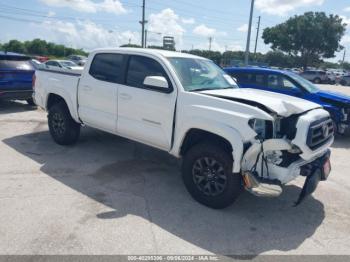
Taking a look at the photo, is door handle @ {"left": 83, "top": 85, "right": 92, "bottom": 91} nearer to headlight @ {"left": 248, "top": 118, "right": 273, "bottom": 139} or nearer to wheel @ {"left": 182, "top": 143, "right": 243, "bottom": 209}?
wheel @ {"left": 182, "top": 143, "right": 243, "bottom": 209}

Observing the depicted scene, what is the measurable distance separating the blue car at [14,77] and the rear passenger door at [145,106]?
5.26m

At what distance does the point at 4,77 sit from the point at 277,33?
171 ft

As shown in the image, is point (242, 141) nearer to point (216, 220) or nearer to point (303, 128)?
point (303, 128)

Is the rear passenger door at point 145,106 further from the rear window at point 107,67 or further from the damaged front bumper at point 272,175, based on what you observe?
the damaged front bumper at point 272,175

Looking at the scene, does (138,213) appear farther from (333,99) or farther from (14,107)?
(14,107)

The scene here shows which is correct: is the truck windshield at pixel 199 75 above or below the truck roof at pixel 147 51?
below

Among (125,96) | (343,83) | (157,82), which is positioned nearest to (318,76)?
(343,83)

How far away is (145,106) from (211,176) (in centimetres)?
144

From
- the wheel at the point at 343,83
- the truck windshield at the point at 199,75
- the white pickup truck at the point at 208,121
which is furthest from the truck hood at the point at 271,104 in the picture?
the wheel at the point at 343,83

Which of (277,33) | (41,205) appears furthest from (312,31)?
(41,205)

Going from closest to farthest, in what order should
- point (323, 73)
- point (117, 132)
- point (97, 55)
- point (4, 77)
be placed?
point (117, 132), point (97, 55), point (4, 77), point (323, 73)

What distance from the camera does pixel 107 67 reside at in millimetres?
5609

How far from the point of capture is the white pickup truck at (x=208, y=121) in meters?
3.86

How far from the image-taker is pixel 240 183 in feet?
13.2
